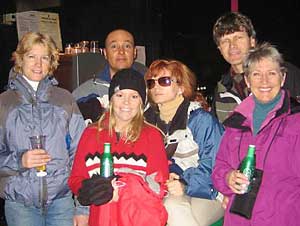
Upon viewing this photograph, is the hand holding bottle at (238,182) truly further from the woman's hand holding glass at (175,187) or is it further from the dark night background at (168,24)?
the dark night background at (168,24)

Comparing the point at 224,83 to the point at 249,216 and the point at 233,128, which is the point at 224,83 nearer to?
the point at 233,128

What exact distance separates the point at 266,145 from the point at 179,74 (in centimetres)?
94

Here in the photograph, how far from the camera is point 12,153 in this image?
3.25m

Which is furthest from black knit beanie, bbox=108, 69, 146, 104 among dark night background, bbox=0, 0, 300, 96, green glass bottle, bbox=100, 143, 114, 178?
dark night background, bbox=0, 0, 300, 96

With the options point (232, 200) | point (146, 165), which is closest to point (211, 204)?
point (232, 200)

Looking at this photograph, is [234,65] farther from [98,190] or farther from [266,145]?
[98,190]

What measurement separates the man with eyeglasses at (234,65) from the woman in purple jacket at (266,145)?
52cm

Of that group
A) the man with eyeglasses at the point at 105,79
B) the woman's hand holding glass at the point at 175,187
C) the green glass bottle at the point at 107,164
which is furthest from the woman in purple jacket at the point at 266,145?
the man with eyeglasses at the point at 105,79

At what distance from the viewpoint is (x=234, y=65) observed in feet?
11.9

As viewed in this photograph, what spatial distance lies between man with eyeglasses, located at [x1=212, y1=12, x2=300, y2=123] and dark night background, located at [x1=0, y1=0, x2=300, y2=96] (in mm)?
2367

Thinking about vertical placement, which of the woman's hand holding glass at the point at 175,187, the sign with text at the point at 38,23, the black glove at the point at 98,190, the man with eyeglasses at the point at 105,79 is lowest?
the woman's hand holding glass at the point at 175,187

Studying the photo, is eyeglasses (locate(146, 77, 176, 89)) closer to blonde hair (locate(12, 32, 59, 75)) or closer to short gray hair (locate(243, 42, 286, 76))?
short gray hair (locate(243, 42, 286, 76))

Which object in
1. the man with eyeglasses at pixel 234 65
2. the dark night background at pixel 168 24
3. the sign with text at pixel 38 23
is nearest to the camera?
the man with eyeglasses at pixel 234 65

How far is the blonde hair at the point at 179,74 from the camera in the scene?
3.40 meters
